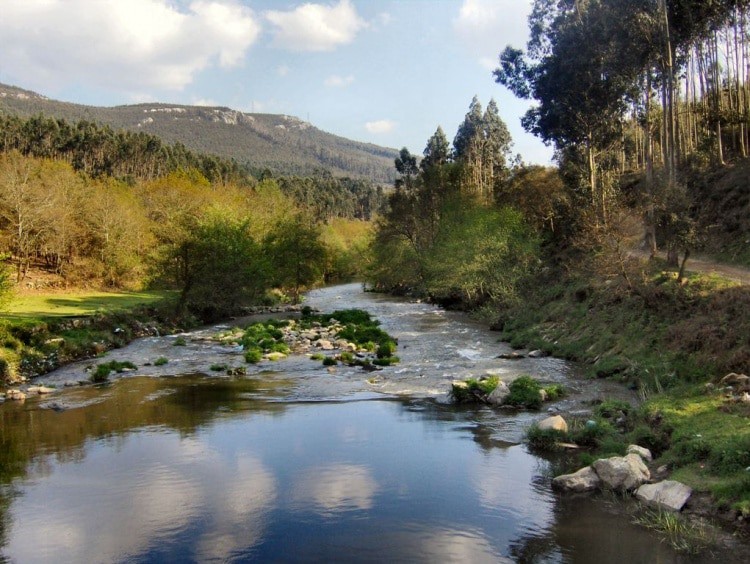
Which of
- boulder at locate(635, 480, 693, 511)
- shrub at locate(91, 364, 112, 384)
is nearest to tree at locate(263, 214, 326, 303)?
shrub at locate(91, 364, 112, 384)

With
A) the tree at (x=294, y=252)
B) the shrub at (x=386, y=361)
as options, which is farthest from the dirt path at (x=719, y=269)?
the tree at (x=294, y=252)

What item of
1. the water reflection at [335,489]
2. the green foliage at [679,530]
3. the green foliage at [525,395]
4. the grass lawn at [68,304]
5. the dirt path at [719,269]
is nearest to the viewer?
the green foliage at [679,530]

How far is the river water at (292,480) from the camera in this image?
934 cm

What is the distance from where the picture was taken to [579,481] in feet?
36.9

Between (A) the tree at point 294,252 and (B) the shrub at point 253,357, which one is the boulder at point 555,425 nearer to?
(B) the shrub at point 253,357

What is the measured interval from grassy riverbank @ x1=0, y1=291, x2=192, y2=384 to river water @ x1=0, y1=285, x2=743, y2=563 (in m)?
5.31

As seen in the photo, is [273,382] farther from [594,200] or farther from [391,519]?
[594,200]

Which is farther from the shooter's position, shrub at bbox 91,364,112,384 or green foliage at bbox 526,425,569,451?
shrub at bbox 91,364,112,384

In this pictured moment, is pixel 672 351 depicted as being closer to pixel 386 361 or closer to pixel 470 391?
pixel 470 391

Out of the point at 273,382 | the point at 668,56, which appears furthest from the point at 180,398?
the point at 668,56

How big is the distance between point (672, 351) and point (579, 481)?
9.66 m

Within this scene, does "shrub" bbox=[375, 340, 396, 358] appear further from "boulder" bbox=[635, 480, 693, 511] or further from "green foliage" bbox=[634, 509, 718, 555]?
"green foliage" bbox=[634, 509, 718, 555]

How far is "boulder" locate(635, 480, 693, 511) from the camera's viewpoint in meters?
10.1

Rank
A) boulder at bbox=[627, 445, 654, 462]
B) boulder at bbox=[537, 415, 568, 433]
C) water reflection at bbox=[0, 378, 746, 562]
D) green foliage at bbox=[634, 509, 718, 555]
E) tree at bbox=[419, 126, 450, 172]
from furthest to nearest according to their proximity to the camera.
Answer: tree at bbox=[419, 126, 450, 172] < boulder at bbox=[537, 415, 568, 433] < boulder at bbox=[627, 445, 654, 462] < water reflection at bbox=[0, 378, 746, 562] < green foliage at bbox=[634, 509, 718, 555]
